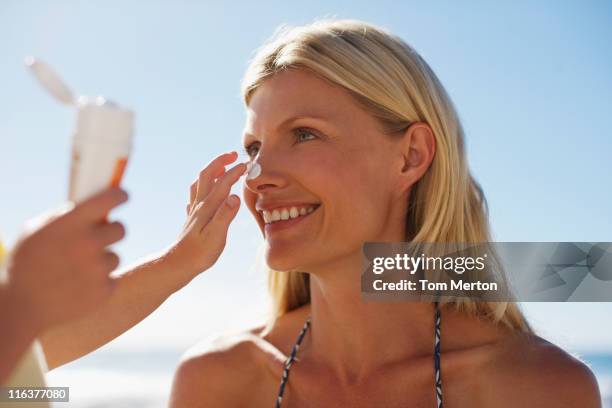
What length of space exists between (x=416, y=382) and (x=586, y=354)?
15.2m

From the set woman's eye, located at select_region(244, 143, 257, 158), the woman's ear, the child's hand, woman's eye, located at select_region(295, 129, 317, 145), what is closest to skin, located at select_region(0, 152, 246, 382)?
the child's hand

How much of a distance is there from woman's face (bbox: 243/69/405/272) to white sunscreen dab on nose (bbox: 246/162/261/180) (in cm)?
2

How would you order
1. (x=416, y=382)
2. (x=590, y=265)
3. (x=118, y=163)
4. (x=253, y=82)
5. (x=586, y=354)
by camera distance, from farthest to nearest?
1. (x=586, y=354)
2. (x=590, y=265)
3. (x=253, y=82)
4. (x=416, y=382)
5. (x=118, y=163)

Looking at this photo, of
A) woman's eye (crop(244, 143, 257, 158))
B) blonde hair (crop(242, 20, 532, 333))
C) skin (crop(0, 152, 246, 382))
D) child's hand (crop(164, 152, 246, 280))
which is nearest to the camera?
skin (crop(0, 152, 246, 382))

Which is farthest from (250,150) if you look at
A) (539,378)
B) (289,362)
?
(539,378)

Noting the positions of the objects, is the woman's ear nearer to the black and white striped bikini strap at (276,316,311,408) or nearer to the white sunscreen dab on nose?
the white sunscreen dab on nose

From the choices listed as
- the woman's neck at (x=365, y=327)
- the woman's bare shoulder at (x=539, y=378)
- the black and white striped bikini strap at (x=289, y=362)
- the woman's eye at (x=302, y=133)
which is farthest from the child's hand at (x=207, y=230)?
the woman's bare shoulder at (x=539, y=378)

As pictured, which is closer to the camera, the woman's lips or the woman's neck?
the woman's lips

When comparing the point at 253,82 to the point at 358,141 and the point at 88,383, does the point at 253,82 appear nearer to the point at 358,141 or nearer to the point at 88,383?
the point at 358,141

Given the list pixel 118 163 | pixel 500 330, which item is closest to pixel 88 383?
pixel 500 330

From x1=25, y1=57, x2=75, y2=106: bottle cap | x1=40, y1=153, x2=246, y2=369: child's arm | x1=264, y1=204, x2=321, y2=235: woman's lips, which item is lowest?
x1=40, y1=153, x2=246, y2=369: child's arm

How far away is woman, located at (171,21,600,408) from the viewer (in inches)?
113

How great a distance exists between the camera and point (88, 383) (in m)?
13.9

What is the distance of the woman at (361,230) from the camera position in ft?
9.44
